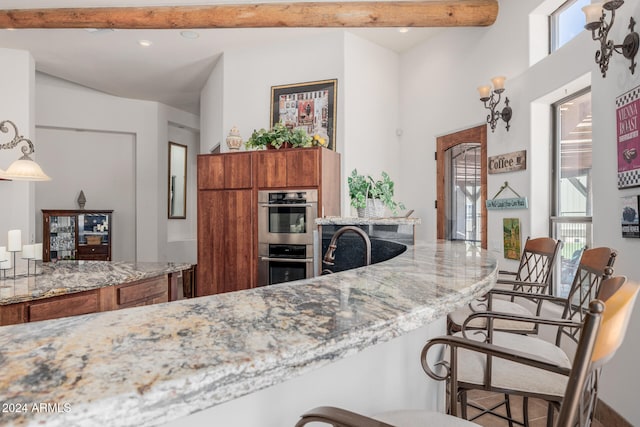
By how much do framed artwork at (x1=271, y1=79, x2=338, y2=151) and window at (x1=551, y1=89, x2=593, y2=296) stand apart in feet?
7.27

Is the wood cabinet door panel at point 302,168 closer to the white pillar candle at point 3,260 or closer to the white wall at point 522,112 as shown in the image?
the white wall at point 522,112

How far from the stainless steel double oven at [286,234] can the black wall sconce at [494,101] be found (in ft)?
5.85

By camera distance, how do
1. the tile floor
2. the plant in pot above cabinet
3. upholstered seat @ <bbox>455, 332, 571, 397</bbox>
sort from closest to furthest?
upholstered seat @ <bbox>455, 332, 571, 397</bbox>, the tile floor, the plant in pot above cabinet

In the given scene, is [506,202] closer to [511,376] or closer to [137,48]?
[511,376]

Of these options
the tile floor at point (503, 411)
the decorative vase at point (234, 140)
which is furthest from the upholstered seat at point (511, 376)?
the decorative vase at point (234, 140)

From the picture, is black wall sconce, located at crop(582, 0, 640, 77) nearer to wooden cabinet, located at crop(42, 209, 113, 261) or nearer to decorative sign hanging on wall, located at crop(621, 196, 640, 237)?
decorative sign hanging on wall, located at crop(621, 196, 640, 237)

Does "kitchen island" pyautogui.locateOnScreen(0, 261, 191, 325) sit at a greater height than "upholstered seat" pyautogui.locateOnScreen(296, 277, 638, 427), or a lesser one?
lesser

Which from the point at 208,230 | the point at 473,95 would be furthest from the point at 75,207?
the point at 473,95

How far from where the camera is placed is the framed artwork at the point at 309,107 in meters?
4.57

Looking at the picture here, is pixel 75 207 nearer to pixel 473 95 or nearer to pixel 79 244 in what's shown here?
pixel 79 244

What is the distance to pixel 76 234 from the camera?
19.7 feet

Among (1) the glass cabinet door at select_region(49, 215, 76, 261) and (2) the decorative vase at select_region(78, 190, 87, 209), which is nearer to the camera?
(1) the glass cabinet door at select_region(49, 215, 76, 261)

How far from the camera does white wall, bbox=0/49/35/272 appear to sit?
485 centimetres

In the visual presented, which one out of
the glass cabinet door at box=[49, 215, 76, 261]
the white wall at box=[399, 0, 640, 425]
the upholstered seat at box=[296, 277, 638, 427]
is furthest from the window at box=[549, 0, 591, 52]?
the glass cabinet door at box=[49, 215, 76, 261]
